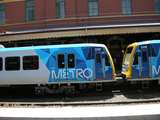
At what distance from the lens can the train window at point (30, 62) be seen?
69.7ft

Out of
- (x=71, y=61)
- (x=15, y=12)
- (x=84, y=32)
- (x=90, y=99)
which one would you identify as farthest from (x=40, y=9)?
(x=90, y=99)

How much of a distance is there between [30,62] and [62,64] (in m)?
2.05

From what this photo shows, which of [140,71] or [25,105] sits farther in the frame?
[140,71]

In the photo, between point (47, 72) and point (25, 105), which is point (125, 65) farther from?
point (25, 105)

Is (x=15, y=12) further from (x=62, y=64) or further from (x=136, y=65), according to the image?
(x=136, y=65)

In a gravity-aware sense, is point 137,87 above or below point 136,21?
below

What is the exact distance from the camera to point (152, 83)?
22000 mm

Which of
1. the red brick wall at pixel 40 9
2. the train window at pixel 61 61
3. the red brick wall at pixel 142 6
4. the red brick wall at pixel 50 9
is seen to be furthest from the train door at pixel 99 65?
the red brick wall at pixel 40 9

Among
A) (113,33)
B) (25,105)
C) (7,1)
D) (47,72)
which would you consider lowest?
(25,105)

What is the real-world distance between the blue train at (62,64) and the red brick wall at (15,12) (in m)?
12.4

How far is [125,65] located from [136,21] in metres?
9.18

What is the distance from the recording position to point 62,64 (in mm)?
20938

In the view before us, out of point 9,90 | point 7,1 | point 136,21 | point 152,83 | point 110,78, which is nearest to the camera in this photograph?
point 110,78

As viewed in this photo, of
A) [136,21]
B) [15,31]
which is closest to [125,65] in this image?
[136,21]
